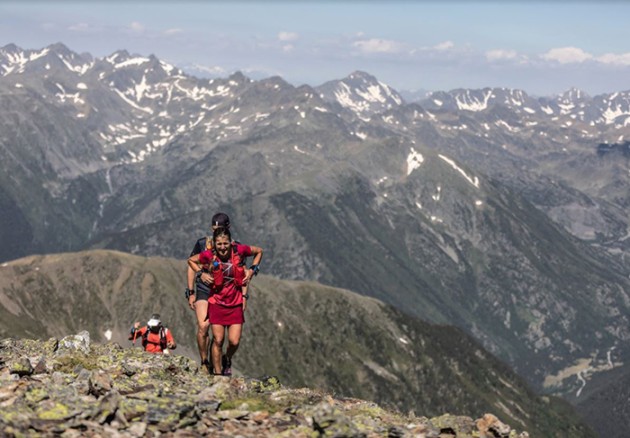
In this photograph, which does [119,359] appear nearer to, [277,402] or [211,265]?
[211,265]

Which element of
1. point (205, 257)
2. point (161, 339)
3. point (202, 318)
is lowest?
point (161, 339)

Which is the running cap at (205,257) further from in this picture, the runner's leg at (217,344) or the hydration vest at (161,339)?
the hydration vest at (161,339)

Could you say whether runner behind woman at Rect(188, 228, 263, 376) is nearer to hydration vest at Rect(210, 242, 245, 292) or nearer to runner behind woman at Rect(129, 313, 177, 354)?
hydration vest at Rect(210, 242, 245, 292)

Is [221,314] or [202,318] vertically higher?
[221,314]

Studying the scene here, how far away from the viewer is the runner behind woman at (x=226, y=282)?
97.3 ft

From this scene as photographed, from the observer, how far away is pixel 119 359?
35.2m

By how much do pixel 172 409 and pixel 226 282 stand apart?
834 centimetres

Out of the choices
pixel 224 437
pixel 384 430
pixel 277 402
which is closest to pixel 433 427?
pixel 384 430

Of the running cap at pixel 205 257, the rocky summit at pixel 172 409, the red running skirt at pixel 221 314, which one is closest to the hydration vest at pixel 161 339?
the rocky summit at pixel 172 409

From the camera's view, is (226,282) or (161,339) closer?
(226,282)

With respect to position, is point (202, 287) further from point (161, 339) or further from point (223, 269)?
point (161, 339)

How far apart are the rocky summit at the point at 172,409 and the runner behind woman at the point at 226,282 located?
2.45 metres

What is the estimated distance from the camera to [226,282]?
3002 centimetres

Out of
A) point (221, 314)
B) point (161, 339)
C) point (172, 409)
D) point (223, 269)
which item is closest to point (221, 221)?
point (223, 269)
